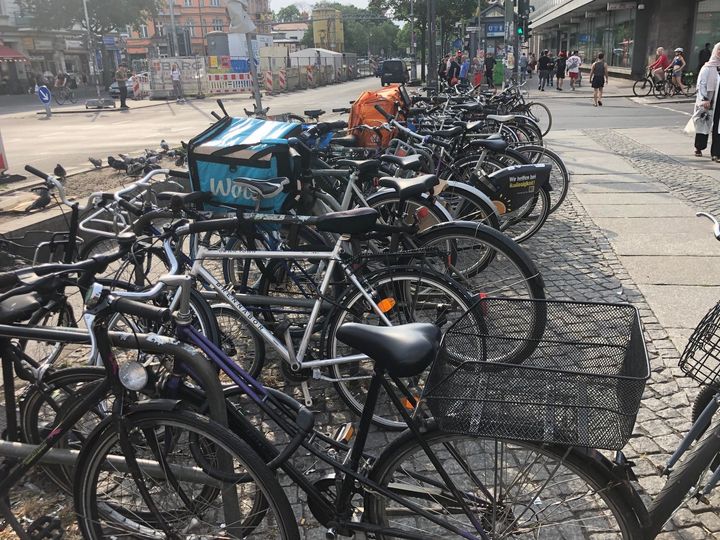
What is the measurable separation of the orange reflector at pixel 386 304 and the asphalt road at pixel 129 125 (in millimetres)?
8225

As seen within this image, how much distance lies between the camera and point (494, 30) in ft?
87.2

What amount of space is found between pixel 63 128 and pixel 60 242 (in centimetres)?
1656

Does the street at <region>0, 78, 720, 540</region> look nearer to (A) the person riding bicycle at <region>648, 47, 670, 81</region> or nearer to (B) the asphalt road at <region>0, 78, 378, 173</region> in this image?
(B) the asphalt road at <region>0, 78, 378, 173</region>

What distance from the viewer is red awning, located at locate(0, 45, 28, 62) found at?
40.6 metres

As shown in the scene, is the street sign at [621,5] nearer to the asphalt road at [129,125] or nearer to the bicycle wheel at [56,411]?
the asphalt road at [129,125]

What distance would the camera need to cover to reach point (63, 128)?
18109mm

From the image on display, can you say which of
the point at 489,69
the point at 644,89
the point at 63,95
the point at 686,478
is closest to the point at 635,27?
the point at 644,89

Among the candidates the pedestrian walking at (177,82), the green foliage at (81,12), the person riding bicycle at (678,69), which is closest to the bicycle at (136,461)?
the person riding bicycle at (678,69)

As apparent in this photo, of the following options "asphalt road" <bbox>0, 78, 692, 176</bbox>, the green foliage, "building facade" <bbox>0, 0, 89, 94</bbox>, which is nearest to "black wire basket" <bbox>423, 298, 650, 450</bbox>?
"asphalt road" <bbox>0, 78, 692, 176</bbox>

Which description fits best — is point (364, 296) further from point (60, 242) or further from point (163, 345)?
point (60, 242)

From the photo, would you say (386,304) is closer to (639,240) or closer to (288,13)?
(639,240)

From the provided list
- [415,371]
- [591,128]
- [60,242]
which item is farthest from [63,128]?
[415,371]

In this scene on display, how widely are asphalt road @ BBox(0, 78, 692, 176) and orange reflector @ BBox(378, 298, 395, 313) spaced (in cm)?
822

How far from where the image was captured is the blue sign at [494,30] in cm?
2645
